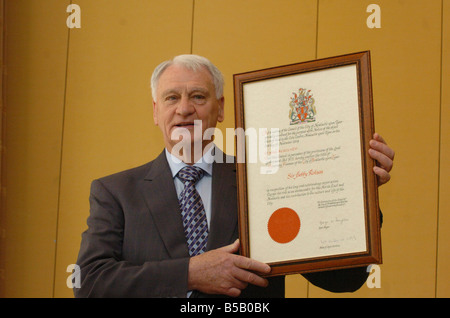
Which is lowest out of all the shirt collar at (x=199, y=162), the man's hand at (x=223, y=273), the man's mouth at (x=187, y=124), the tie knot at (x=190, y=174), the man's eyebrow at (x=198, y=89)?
the man's hand at (x=223, y=273)

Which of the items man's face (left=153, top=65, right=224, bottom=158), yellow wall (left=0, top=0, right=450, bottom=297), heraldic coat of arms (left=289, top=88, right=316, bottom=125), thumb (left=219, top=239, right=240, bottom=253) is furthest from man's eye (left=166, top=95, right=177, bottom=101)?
yellow wall (left=0, top=0, right=450, bottom=297)

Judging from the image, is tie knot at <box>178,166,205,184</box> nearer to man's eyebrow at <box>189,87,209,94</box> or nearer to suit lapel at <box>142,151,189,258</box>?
suit lapel at <box>142,151,189,258</box>

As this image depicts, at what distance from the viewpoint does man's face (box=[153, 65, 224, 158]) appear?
1607 millimetres

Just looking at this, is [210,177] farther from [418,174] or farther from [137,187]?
[418,174]

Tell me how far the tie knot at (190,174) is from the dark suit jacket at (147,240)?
4cm

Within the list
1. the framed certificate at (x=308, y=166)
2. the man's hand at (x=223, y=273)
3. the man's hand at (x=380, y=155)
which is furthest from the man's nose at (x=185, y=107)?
the man's hand at (x=380, y=155)

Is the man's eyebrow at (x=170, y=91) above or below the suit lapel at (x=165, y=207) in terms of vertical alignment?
above

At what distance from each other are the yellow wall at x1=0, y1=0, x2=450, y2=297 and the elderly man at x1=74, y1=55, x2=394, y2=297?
0.90 metres

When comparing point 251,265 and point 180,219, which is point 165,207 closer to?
point 180,219

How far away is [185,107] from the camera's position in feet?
5.23

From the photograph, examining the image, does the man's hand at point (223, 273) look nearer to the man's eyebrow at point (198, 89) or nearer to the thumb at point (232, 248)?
the thumb at point (232, 248)

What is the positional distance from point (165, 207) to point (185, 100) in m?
0.35

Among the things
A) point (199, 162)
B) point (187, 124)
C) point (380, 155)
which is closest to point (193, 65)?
point (187, 124)

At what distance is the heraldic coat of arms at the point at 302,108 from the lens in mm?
1367
